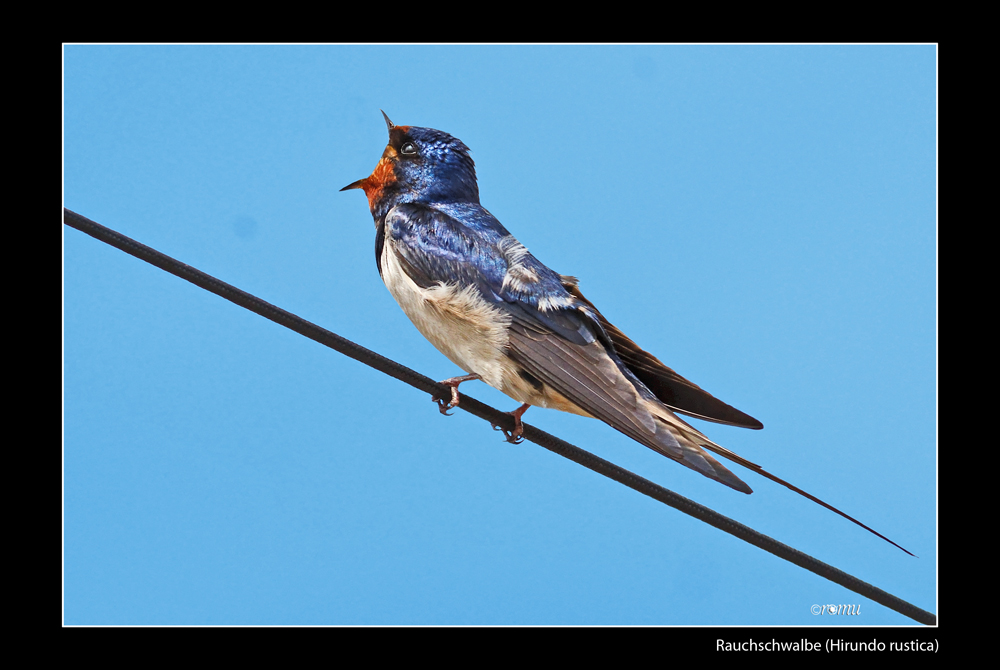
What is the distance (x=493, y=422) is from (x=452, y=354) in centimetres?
26

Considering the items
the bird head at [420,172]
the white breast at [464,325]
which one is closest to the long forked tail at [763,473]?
the white breast at [464,325]

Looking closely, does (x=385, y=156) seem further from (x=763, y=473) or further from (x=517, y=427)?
(x=763, y=473)

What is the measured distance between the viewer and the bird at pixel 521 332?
7.82 ft

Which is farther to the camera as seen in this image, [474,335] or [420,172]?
[420,172]

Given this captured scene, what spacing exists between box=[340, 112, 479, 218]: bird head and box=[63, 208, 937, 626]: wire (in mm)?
1040

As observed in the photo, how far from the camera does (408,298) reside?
2.69m

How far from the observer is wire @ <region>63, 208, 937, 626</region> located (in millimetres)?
1888

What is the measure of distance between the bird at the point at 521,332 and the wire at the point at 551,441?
0.25 metres

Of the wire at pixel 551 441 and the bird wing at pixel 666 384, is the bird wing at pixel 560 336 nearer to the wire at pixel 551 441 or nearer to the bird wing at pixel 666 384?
the bird wing at pixel 666 384

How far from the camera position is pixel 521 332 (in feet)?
8.27

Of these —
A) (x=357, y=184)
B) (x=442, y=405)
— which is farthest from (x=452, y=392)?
(x=357, y=184)

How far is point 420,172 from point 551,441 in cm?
127
